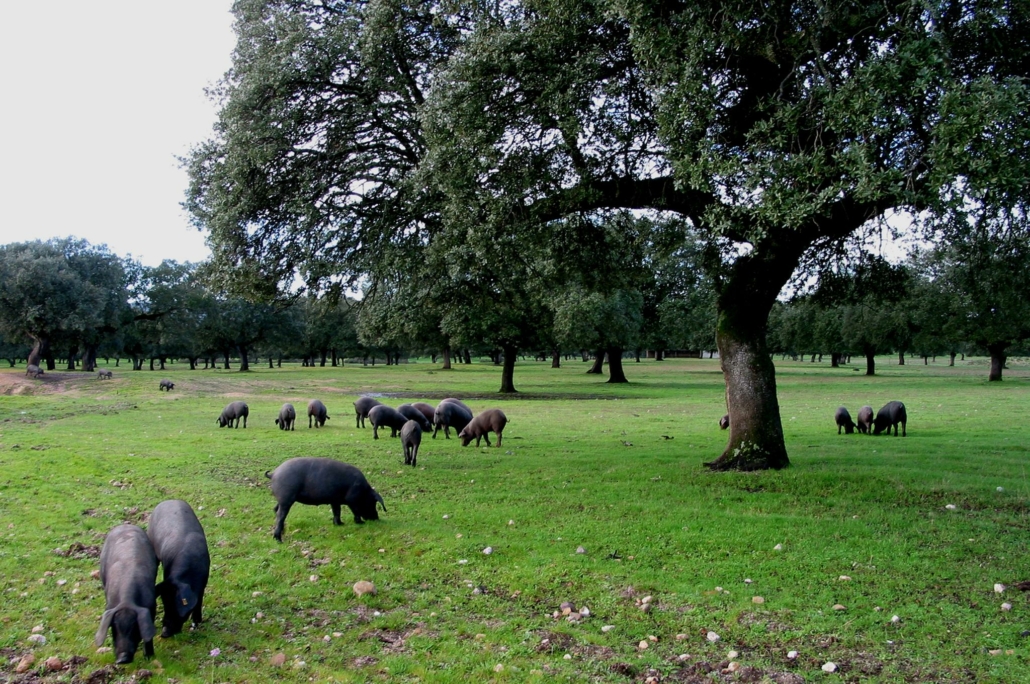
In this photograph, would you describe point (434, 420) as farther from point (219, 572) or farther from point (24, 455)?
point (219, 572)

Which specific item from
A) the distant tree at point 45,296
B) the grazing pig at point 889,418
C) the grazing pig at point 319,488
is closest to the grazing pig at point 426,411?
the grazing pig at point 319,488

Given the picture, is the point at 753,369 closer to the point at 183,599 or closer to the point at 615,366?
the point at 183,599

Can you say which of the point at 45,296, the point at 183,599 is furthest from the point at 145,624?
the point at 45,296

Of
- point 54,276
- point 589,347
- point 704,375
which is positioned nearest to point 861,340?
point 704,375

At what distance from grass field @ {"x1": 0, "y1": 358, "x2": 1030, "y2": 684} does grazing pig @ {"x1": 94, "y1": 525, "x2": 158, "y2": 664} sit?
23cm

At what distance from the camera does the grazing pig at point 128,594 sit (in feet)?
18.6

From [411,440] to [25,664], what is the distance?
982 centimetres

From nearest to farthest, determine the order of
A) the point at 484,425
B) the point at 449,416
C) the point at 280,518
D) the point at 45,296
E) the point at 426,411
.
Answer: the point at 280,518 → the point at 484,425 → the point at 449,416 → the point at 426,411 → the point at 45,296

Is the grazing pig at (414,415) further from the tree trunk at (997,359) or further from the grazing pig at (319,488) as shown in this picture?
the tree trunk at (997,359)

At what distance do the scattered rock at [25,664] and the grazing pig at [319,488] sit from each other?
3.67m

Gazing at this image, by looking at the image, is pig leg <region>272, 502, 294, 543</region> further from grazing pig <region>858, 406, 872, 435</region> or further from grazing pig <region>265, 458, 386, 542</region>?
grazing pig <region>858, 406, 872, 435</region>

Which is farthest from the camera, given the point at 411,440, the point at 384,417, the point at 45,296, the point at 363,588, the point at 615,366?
the point at 615,366

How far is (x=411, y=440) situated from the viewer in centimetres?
1533

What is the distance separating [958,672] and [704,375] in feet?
209
